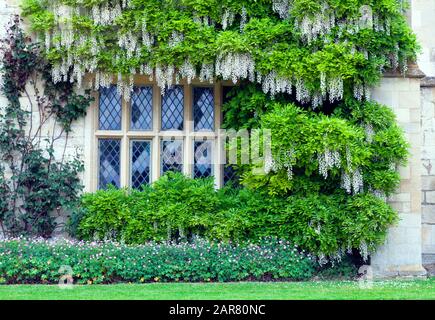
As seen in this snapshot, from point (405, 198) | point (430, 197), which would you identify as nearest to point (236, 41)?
point (405, 198)

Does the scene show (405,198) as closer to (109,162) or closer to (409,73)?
(409,73)

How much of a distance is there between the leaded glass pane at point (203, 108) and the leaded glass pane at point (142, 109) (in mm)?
662

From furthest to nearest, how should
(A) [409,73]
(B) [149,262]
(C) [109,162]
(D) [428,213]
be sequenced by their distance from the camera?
(D) [428,213] < (C) [109,162] < (A) [409,73] < (B) [149,262]

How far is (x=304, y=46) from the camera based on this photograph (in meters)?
10.4

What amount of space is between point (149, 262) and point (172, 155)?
2140 millimetres

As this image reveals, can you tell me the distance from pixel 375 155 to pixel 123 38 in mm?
3846

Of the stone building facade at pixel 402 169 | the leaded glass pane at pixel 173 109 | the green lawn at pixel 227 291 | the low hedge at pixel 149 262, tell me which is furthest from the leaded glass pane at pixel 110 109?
the green lawn at pixel 227 291

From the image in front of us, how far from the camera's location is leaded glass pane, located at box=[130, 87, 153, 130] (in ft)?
36.3

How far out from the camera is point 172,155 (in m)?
11.1

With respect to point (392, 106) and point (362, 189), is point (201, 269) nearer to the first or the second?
point (362, 189)

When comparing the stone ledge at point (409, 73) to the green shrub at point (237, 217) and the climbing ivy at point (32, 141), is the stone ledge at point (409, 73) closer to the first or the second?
the green shrub at point (237, 217)

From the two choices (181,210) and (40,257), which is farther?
(181,210)

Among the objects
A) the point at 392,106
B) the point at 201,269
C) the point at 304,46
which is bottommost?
the point at 201,269

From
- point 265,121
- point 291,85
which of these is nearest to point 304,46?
point 291,85
